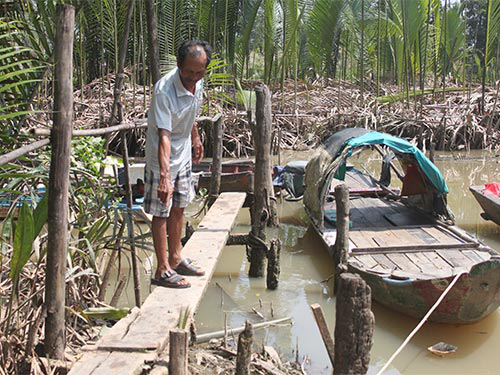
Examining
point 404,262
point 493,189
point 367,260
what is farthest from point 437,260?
point 493,189

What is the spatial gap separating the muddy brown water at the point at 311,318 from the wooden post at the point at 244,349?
127cm

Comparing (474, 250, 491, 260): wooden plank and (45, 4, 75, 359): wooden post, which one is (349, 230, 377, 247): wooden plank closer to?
(474, 250, 491, 260): wooden plank

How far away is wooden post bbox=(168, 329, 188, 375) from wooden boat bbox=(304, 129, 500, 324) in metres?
2.75

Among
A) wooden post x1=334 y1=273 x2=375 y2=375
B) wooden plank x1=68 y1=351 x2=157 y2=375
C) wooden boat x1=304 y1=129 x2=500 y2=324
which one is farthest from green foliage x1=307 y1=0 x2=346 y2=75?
wooden plank x1=68 y1=351 x2=157 y2=375

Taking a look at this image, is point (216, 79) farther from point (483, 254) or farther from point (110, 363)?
point (110, 363)

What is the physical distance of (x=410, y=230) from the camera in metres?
7.05

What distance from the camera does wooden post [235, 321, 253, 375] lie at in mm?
3166

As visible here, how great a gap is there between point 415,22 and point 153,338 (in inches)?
538

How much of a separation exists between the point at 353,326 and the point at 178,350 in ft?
2.75

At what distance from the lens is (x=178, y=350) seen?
272 cm

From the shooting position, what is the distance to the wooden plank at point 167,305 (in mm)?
3061

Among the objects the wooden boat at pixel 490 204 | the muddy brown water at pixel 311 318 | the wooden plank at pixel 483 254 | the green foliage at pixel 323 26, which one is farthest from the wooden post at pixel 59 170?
the green foliage at pixel 323 26

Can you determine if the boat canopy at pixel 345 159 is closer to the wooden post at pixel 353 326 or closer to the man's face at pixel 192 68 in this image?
the man's face at pixel 192 68

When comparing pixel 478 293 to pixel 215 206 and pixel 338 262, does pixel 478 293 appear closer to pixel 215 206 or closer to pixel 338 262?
pixel 338 262
